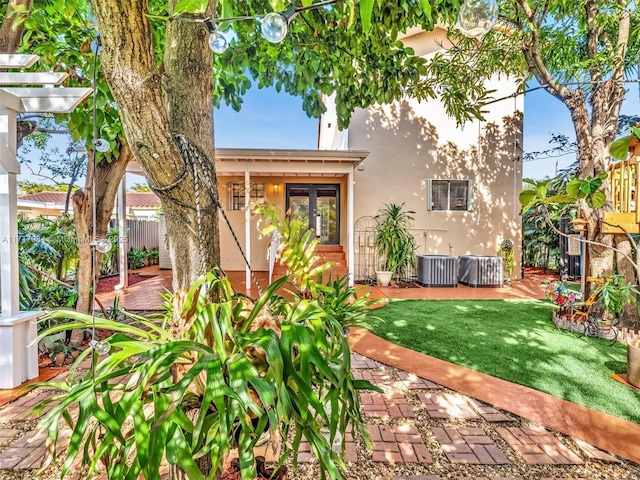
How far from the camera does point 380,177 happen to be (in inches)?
353

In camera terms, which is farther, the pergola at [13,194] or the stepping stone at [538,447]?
the pergola at [13,194]

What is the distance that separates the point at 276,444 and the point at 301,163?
22.6ft

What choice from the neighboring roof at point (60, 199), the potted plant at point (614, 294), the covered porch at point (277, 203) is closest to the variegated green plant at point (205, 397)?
the potted plant at point (614, 294)

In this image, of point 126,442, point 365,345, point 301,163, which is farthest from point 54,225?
point 126,442

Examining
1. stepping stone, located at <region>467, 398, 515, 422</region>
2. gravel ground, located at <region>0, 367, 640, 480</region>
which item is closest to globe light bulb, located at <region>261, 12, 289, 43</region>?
gravel ground, located at <region>0, 367, 640, 480</region>

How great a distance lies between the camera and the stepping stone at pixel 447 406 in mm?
2604

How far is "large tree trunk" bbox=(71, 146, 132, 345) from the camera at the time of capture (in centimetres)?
374

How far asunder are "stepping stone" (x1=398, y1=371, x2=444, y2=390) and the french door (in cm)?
675

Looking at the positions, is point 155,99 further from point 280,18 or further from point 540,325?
point 540,325

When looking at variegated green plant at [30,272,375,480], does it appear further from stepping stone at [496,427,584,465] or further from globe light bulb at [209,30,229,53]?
stepping stone at [496,427,584,465]

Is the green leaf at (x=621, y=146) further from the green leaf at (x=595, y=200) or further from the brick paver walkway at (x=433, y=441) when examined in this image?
the brick paver walkway at (x=433, y=441)

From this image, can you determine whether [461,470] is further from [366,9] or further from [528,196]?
[366,9]

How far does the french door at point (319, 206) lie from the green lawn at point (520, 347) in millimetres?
4318

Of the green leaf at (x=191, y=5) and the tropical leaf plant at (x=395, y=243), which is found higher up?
the green leaf at (x=191, y=5)
